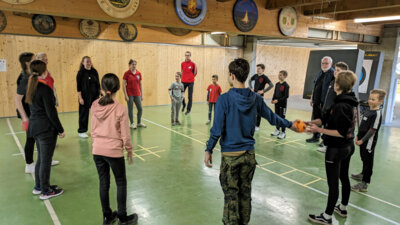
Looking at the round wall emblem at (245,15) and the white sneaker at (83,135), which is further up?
the round wall emblem at (245,15)

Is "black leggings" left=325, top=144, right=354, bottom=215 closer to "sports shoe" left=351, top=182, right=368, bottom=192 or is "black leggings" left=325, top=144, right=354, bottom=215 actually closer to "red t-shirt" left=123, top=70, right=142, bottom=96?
"sports shoe" left=351, top=182, right=368, bottom=192

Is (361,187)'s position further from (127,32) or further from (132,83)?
(127,32)

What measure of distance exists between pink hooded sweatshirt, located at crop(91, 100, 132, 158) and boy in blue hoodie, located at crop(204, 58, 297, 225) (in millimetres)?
839

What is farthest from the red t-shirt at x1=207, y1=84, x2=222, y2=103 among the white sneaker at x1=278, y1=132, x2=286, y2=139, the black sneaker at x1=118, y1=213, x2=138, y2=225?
the black sneaker at x1=118, y1=213, x2=138, y2=225

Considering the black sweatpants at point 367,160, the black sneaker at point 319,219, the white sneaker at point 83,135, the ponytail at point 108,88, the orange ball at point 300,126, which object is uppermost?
the ponytail at point 108,88

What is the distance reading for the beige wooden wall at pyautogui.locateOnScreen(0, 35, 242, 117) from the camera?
8320 mm

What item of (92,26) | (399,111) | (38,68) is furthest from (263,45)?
(38,68)

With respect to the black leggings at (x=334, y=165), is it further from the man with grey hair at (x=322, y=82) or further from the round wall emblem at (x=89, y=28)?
the round wall emblem at (x=89, y=28)

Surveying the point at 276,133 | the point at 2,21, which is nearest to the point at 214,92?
the point at 276,133

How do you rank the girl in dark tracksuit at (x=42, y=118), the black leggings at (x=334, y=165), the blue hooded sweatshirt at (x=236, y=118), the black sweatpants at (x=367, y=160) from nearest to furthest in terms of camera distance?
1. the blue hooded sweatshirt at (x=236, y=118)
2. the black leggings at (x=334, y=165)
3. the girl in dark tracksuit at (x=42, y=118)
4. the black sweatpants at (x=367, y=160)

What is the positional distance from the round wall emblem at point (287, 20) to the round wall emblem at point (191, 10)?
6.99 feet

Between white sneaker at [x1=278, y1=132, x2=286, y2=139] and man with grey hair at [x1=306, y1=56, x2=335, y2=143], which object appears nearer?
man with grey hair at [x1=306, y1=56, x2=335, y2=143]

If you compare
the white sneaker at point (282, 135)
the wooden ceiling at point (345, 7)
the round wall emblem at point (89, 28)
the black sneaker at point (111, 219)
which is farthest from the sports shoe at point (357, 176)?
the round wall emblem at point (89, 28)

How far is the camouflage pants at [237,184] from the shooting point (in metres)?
2.32
